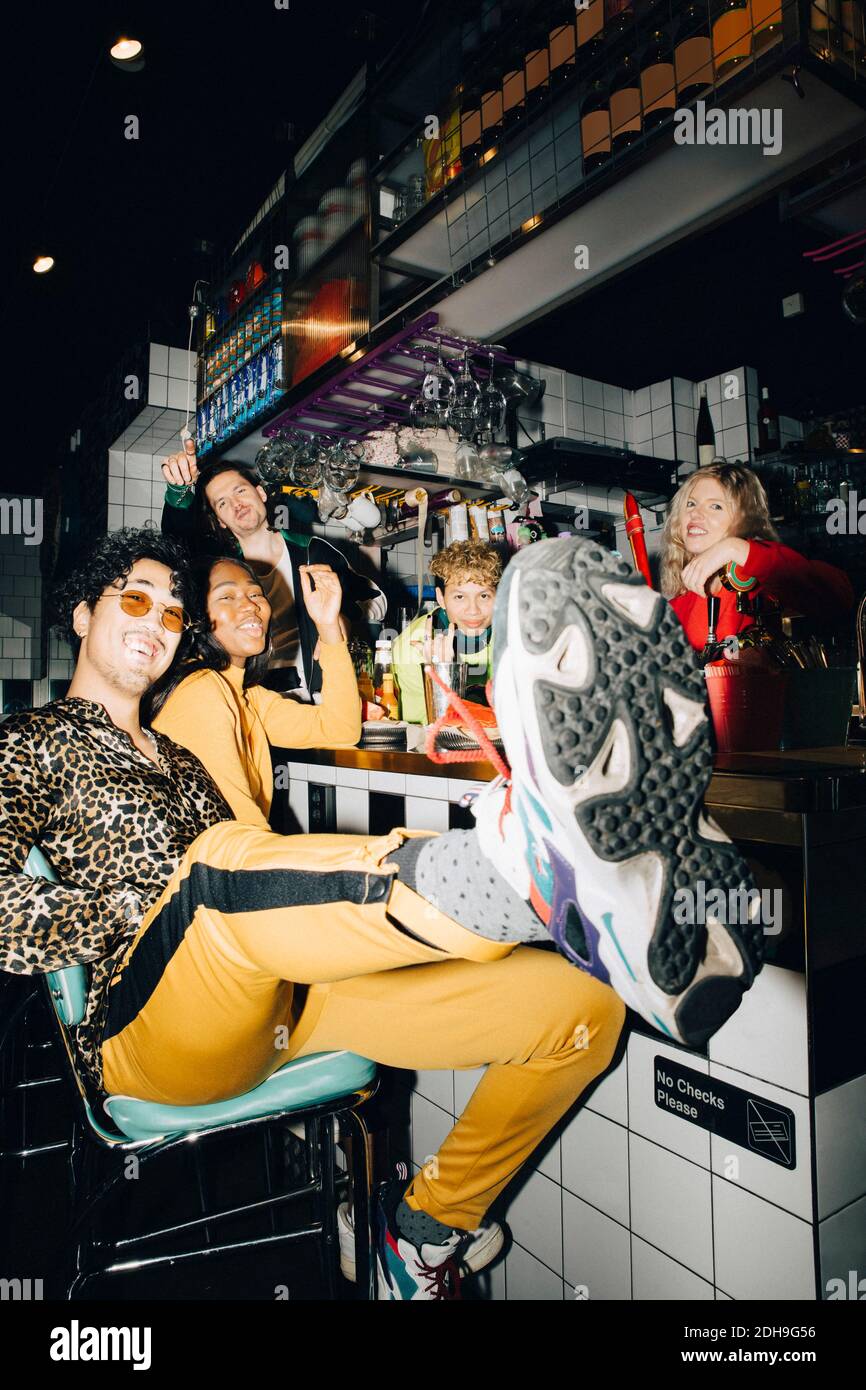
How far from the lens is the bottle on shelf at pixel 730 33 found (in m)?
1.54

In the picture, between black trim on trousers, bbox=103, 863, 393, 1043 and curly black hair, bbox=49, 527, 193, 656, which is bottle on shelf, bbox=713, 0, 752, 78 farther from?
black trim on trousers, bbox=103, 863, 393, 1043

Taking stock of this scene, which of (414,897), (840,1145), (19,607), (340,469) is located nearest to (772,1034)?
(840,1145)

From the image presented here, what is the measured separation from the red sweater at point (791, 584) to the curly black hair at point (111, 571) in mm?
976

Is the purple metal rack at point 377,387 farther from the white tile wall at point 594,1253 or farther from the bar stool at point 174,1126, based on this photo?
the white tile wall at point 594,1253

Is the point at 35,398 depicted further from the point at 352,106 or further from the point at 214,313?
the point at 352,106

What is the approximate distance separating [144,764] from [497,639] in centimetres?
84

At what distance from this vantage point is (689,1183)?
1039 mm

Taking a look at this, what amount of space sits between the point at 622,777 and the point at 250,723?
1422mm

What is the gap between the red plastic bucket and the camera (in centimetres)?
101

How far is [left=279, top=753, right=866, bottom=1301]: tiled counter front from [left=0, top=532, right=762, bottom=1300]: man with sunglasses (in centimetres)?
12

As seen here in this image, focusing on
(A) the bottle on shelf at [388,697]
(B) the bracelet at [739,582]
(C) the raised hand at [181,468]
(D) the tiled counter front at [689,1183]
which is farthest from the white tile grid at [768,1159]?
(C) the raised hand at [181,468]

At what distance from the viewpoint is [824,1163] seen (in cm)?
89

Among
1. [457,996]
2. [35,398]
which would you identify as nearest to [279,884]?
[457,996]

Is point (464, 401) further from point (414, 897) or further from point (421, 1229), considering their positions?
point (421, 1229)
